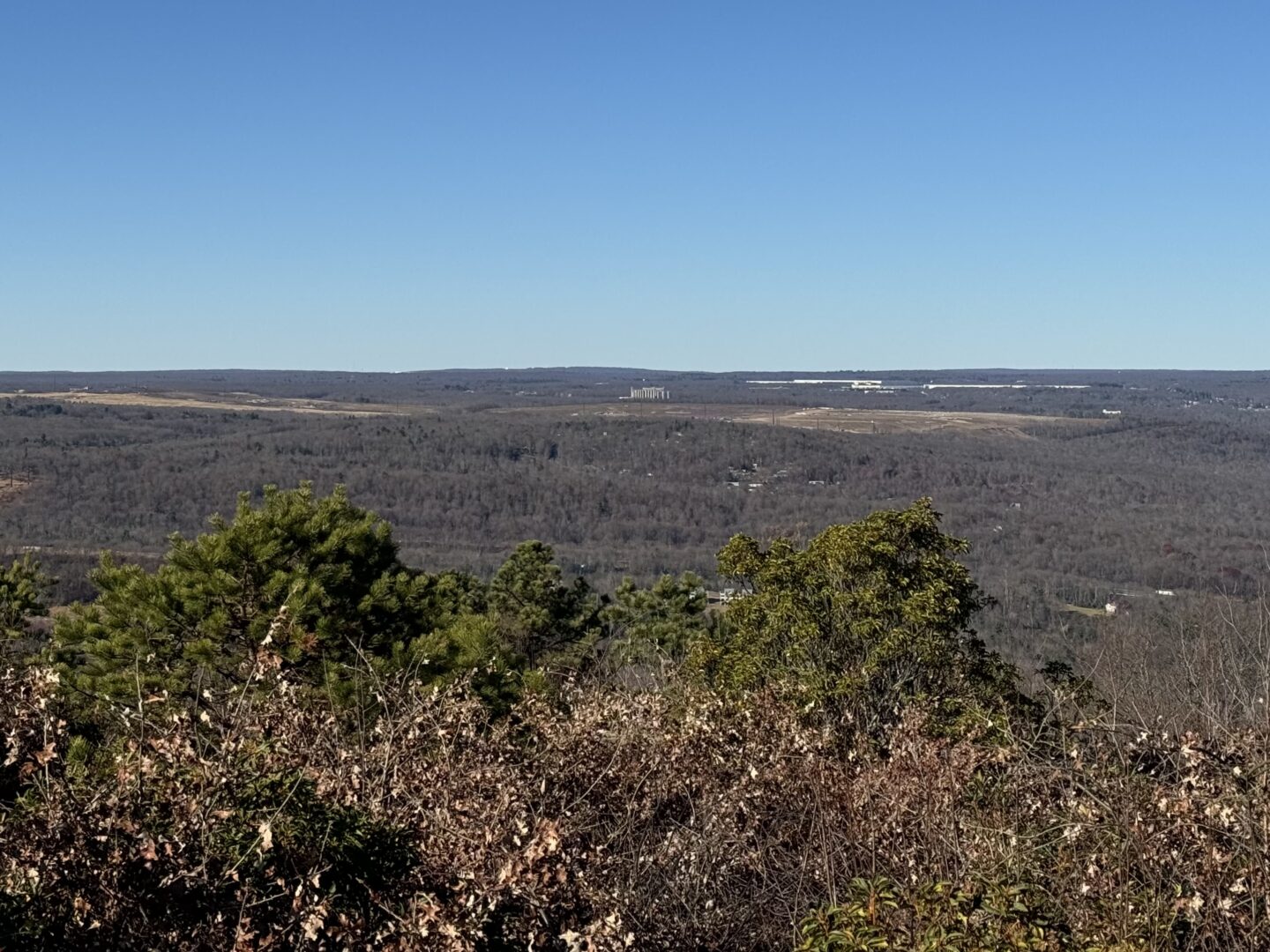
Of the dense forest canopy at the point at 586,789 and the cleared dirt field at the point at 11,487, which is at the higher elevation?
the dense forest canopy at the point at 586,789

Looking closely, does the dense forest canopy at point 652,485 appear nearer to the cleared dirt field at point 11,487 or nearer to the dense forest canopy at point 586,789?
the cleared dirt field at point 11,487

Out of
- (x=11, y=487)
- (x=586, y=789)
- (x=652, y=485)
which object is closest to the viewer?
(x=586, y=789)

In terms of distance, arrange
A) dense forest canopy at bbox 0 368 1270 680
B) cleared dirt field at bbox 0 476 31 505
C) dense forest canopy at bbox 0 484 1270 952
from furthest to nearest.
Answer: cleared dirt field at bbox 0 476 31 505 → dense forest canopy at bbox 0 368 1270 680 → dense forest canopy at bbox 0 484 1270 952

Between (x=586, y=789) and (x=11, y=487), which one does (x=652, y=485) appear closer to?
(x=11, y=487)

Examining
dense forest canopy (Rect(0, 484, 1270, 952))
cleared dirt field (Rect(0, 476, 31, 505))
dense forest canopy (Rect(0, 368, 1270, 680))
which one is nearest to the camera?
dense forest canopy (Rect(0, 484, 1270, 952))

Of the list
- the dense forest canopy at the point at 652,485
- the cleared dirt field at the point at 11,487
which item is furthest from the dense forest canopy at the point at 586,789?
the cleared dirt field at the point at 11,487

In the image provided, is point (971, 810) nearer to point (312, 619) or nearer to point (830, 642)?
point (830, 642)

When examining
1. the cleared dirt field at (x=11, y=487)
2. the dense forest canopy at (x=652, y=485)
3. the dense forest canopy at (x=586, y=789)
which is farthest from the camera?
the cleared dirt field at (x=11, y=487)

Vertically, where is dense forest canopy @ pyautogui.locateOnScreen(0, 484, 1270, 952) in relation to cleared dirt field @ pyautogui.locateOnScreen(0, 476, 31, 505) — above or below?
above

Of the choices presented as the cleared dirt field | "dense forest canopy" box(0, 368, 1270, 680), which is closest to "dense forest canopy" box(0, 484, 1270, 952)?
"dense forest canopy" box(0, 368, 1270, 680)

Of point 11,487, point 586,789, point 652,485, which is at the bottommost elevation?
point 652,485

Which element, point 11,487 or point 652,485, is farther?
point 652,485

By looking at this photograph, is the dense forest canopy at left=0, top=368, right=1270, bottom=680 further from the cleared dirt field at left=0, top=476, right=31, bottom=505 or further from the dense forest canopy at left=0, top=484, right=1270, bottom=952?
the dense forest canopy at left=0, top=484, right=1270, bottom=952

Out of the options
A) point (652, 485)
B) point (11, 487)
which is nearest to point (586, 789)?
point (11, 487)
